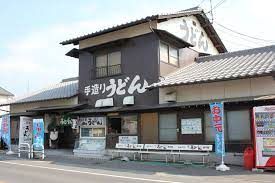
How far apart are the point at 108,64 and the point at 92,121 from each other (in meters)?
3.62

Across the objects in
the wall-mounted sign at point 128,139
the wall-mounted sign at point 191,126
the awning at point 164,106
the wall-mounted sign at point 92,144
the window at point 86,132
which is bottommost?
the wall-mounted sign at point 92,144

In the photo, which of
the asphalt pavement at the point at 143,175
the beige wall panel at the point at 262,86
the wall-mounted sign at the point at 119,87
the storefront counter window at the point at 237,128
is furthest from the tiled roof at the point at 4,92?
the beige wall panel at the point at 262,86

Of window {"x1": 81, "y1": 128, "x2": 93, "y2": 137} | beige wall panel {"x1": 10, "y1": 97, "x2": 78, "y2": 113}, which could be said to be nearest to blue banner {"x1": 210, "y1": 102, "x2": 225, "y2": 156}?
window {"x1": 81, "y1": 128, "x2": 93, "y2": 137}

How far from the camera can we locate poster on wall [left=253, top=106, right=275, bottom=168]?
13508 millimetres

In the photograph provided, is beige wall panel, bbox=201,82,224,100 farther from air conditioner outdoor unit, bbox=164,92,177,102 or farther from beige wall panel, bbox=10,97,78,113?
beige wall panel, bbox=10,97,78,113

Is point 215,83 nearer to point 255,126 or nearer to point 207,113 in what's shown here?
point 207,113

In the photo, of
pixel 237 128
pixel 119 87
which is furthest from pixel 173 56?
pixel 237 128

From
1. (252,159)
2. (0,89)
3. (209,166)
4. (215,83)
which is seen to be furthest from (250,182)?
(0,89)

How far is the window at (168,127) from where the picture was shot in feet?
58.6

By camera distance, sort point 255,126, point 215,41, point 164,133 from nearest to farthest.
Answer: point 255,126, point 164,133, point 215,41

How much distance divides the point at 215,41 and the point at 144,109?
32.3 ft

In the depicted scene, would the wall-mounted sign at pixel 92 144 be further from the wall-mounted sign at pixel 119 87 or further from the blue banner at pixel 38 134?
the wall-mounted sign at pixel 119 87

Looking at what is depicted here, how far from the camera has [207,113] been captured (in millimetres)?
16734

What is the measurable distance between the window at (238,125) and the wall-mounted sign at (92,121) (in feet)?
25.7
